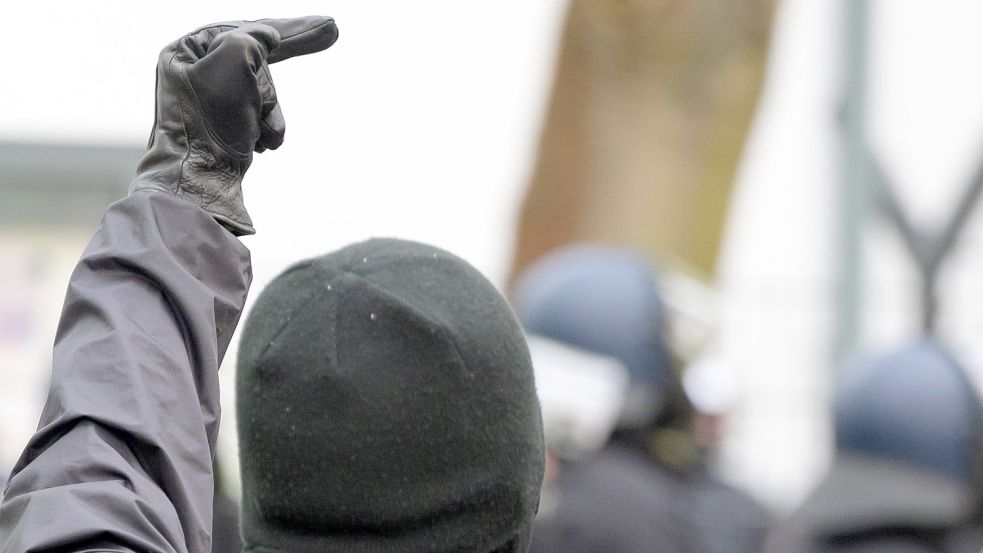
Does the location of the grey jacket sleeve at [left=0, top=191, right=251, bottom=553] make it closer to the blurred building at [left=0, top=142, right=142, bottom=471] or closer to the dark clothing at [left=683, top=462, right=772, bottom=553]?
the dark clothing at [left=683, top=462, right=772, bottom=553]

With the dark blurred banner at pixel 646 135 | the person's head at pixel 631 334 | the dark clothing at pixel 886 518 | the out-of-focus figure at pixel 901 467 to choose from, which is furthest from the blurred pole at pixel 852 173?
the dark clothing at pixel 886 518

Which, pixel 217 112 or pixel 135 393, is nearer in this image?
pixel 135 393

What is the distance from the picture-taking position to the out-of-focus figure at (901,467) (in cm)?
303

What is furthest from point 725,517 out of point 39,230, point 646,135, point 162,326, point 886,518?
point 162,326

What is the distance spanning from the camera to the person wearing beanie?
4.77 ft

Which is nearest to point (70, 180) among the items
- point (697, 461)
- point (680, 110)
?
point (697, 461)

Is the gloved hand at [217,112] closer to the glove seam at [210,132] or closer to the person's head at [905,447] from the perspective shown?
the glove seam at [210,132]

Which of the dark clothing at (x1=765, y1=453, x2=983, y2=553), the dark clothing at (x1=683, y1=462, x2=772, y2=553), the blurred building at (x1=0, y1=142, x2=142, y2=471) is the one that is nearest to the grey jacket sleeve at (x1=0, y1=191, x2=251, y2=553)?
the dark clothing at (x1=765, y1=453, x2=983, y2=553)

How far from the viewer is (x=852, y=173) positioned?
5609 millimetres

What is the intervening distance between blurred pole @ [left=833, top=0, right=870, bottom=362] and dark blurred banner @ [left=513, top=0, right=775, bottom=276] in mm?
589

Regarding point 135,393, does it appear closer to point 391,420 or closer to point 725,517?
point 391,420

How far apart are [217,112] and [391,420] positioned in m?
0.36

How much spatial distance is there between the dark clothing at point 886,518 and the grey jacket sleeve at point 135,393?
1.71 m

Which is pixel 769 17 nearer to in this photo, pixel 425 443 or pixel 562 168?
pixel 562 168
